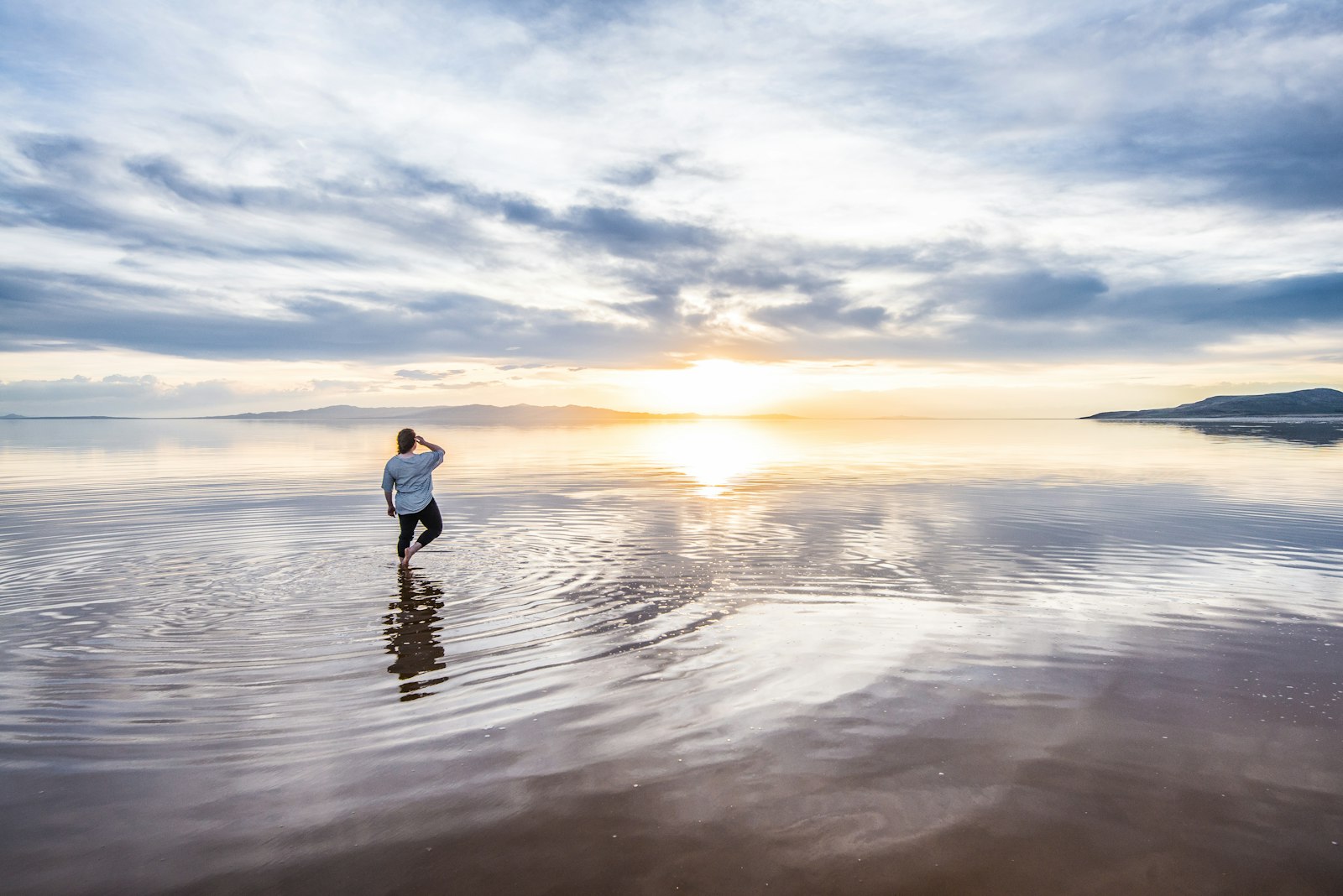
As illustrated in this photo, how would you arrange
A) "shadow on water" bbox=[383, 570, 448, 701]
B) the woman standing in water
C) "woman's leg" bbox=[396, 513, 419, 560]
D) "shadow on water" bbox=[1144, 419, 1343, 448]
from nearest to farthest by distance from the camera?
"shadow on water" bbox=[383, 570, 448, 701]
"woman's leg" bbox=[396, 513, 419, 560]
the woman standing in water
"shadow on water" bbox=[1144, 419, 1343, 448]

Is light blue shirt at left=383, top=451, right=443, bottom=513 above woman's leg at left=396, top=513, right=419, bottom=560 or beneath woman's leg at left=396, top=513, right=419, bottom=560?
above

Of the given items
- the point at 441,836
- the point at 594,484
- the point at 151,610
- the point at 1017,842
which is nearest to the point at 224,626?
the point at 151,610

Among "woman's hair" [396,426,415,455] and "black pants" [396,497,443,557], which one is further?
"black pants" [396,497,443,557]

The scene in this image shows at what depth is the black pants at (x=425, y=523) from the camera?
48.4 ft

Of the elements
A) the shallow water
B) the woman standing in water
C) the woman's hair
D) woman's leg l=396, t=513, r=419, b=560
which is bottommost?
the shallow water

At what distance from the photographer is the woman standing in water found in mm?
14688

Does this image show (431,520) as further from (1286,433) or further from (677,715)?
(1286,433)

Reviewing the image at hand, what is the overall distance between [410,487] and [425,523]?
2.67 ft

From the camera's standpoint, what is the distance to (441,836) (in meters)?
5.05

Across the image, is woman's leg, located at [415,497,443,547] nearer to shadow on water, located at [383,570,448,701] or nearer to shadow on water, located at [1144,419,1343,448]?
shadow on water, located at [383,570,448,701]

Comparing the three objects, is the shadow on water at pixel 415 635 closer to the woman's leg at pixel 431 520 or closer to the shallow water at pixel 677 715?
the shallow water at pixel 677 715

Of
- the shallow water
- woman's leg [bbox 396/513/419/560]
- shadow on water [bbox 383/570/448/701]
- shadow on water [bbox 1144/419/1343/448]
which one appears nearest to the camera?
the shallow water

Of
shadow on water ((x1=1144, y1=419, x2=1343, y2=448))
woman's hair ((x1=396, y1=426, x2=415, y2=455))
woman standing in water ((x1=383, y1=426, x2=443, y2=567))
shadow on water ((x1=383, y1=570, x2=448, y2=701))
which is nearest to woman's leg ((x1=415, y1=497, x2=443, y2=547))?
woman standing in water ((x1=383, y1=426, x2=443, y2=567))

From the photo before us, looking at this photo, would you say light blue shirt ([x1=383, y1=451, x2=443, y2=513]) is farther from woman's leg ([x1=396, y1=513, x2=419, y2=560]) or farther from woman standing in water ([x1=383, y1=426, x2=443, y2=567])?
woman's leg ([x1=396, y1=513, x2=419, y2=560])
